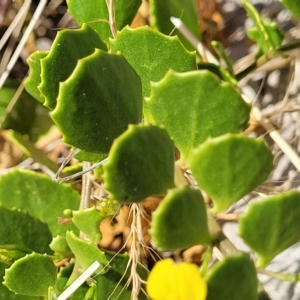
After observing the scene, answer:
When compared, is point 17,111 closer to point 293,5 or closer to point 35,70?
point 35,70

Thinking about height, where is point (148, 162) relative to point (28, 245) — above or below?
above

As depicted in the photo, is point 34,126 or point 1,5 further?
point 1,5

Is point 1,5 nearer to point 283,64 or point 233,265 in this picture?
point 283,64

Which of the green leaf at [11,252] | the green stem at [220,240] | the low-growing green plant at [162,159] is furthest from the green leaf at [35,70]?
the green stem at [220,240]

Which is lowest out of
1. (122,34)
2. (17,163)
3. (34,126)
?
(17,163)

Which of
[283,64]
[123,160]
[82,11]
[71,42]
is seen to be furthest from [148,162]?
[283,64]

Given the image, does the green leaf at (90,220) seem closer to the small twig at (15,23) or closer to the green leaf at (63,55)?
the green leaf at (63,55)
